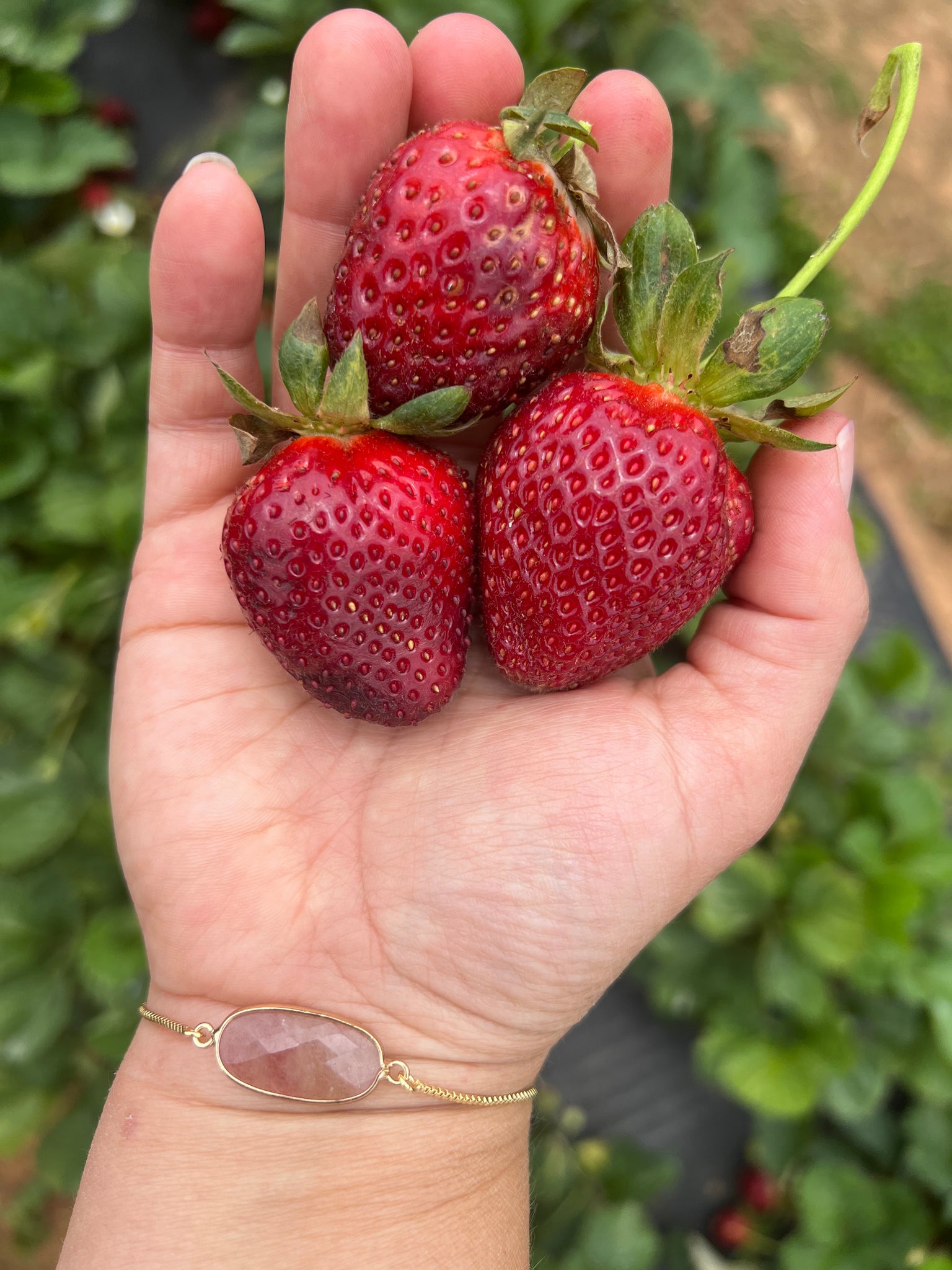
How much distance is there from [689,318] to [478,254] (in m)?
0.22

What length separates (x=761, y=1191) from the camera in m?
2.06

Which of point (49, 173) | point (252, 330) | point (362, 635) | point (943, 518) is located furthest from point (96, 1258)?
point (943, 518)

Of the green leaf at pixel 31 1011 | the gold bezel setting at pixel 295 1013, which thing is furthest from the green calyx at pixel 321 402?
the green leaf at pixel 31 1011

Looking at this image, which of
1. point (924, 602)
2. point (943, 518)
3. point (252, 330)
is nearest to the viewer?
point (252, 330)

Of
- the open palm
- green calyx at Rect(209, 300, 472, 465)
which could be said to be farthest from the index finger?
green calyx at Rect(209, 300, 472, 465)

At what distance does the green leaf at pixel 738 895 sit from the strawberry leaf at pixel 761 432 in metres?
0.90

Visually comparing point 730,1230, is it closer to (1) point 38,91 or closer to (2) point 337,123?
(2) point 337,123

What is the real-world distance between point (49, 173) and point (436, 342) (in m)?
1.14

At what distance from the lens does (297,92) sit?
1151 mm

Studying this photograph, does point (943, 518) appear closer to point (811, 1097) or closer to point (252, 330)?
point (811, 1097)

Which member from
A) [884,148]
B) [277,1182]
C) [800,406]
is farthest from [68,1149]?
[884,148]

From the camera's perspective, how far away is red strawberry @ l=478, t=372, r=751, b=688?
0.97m

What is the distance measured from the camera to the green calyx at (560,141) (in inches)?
37.9

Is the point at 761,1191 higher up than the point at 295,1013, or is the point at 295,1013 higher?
the point at 295,1013
